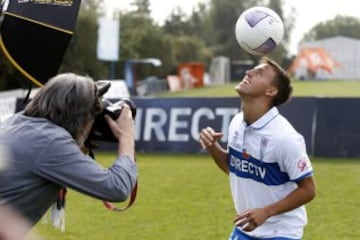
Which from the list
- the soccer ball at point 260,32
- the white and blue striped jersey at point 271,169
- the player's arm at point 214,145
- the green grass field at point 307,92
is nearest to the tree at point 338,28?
the green grass field at point 307,92

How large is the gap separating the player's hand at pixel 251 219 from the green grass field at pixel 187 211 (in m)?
3.98

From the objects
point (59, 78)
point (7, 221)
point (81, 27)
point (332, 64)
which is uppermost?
point (59, 78)

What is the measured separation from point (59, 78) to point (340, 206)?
24.8ft

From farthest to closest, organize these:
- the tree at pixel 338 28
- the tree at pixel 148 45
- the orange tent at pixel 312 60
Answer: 1. the tree at pixel 338 28
2. the orange tent at pixel 312 60
3. the tree at pixel 148 45

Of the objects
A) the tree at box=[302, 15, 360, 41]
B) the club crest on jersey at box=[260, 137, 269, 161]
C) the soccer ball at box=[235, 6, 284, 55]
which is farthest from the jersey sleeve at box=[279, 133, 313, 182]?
the tree at box=[302, 15, 360, 41]

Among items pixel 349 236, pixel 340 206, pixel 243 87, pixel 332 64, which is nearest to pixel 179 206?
pixel 340 206

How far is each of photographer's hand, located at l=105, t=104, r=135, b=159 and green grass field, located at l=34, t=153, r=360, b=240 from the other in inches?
195

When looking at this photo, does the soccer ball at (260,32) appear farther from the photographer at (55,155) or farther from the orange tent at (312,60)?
the orange tent at (312,60)

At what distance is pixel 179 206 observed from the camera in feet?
33.9

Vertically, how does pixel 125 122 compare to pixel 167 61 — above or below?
above

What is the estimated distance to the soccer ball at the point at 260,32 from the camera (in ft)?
18.4

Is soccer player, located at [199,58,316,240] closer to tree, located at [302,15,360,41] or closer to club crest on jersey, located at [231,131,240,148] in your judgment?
club crest on jersey, located at [231,131,240,148]

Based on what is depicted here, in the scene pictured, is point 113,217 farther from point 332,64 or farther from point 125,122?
point 332,64

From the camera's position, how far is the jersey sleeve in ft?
14.3
